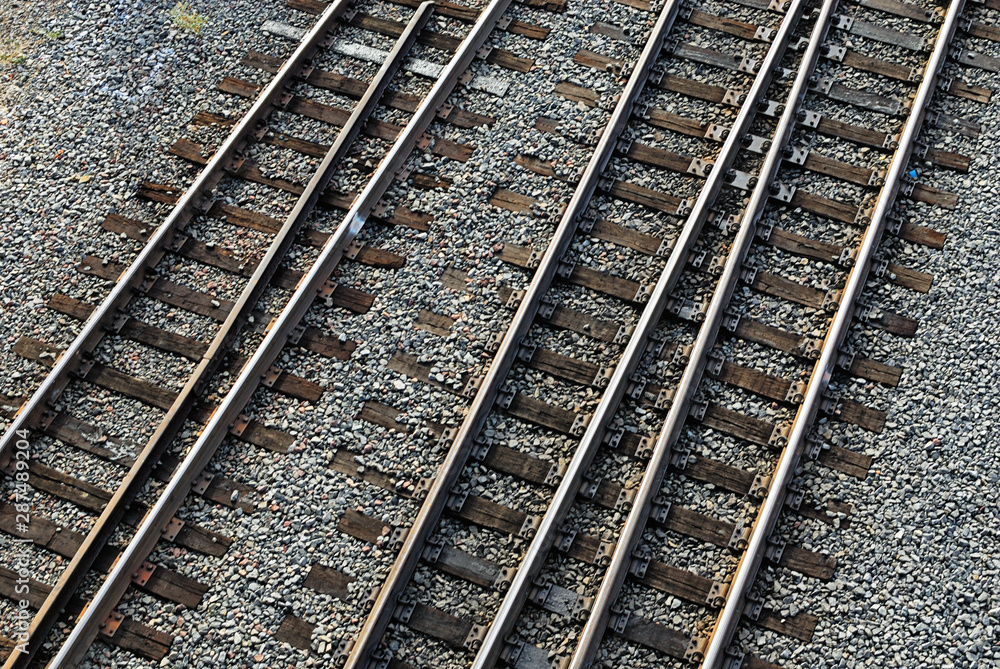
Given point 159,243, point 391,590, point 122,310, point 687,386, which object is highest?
point 687,386

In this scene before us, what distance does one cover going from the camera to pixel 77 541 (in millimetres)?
6934

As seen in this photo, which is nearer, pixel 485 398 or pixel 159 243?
pixel 485 398

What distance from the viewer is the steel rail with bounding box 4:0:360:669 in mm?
6691

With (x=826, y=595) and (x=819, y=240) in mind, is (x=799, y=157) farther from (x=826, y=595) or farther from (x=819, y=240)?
(x=826, y=595)

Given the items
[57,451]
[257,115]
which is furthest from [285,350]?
[257,115]

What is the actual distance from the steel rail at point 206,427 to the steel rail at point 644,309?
233 centimetres

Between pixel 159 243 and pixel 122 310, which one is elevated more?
pixel 159 243

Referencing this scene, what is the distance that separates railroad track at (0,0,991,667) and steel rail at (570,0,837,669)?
0.08 ft

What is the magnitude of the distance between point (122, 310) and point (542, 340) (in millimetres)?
3642

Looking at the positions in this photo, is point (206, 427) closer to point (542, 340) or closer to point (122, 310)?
point (122, 310)

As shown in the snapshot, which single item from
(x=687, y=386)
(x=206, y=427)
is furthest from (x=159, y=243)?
(x=687, y=386)

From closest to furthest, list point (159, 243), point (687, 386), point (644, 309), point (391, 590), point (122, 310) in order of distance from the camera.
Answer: point (391, 590)
point (687, 386)
point (644, 309)
point (122, 310)
point (159, 243)

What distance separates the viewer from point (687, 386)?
713 cm

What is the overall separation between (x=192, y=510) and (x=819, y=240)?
561 centimetres
